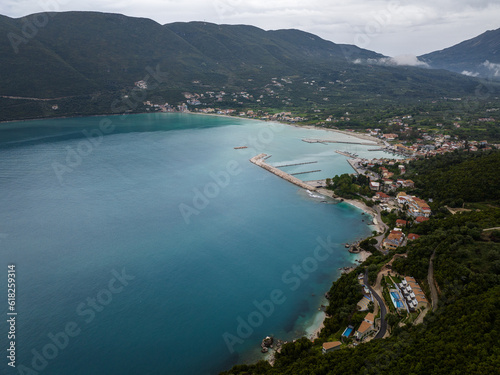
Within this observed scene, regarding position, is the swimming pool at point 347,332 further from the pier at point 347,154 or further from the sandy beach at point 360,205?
the pier at point 347,154

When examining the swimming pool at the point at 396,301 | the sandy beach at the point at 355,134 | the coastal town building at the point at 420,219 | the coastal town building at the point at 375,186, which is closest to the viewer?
the swimming pool at the point at 396,301

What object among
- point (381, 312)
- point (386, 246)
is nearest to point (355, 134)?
point (386, 246)

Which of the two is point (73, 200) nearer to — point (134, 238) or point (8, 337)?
point (134, 238)

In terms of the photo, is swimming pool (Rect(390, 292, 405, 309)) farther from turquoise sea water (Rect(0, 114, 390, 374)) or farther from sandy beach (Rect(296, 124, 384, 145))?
sandy beach (Rect(296, 124, 384, 145))

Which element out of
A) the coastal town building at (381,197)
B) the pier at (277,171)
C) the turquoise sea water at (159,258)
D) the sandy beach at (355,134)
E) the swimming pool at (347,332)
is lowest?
the turquoise sea water at (159,258)

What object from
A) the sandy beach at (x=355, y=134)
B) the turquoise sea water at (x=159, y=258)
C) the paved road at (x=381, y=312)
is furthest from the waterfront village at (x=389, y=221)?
the turquoise sea water at (x=159, y=258)

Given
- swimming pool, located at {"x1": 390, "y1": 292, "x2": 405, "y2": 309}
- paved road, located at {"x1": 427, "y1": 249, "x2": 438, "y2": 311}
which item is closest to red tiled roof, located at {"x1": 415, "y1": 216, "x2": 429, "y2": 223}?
paved road, located at {"x1": 427, "y1": 249, "x2": 438, "y2": 311}

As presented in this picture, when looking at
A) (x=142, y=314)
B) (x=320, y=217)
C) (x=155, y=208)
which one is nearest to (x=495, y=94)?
(x=320, y=217)
